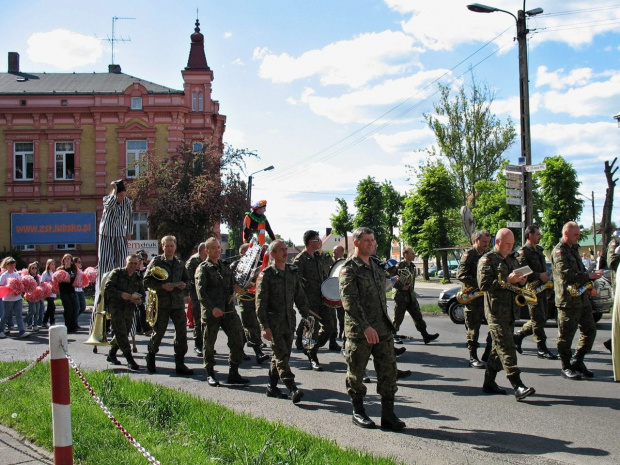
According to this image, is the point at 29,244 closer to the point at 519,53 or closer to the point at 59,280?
the point at 59,280

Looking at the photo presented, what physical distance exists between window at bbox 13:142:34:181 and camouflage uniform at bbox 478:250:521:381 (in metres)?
34.2

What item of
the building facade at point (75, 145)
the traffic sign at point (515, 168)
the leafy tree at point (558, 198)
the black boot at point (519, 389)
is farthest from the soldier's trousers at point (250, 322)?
the leafy tree at point (558, 198)

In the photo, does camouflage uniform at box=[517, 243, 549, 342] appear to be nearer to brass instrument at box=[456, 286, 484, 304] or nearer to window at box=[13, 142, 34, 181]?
brass instrument at box=[456, 286, 484, 304]

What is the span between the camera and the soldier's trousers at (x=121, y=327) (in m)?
9.94

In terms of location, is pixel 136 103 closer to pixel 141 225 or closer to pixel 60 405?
pixel 141 225

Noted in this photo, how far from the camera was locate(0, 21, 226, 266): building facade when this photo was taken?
120 feet

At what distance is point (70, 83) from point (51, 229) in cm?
943

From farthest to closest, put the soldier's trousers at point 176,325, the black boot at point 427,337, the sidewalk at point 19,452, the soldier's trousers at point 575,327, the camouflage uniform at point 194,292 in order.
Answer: the black boot at point 427,337 → the camouflage uniform at point 194,292 → the soldier's trousers at point 176,325 → the soldier's trousers at point 575,327 → the sidewalk at point 19,452

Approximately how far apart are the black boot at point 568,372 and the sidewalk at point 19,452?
6.41m

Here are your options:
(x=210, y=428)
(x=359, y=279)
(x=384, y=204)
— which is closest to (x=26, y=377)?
(x=210, y=428)

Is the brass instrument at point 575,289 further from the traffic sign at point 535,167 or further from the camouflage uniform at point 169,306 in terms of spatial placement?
the traffic sign at point 535,167

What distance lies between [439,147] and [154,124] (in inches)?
811

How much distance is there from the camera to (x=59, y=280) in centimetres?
1512

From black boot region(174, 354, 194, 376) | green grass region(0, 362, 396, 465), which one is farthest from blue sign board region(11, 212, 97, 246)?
green grass region(0, 362, 396, 465)
